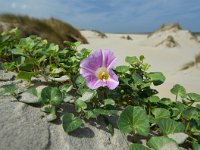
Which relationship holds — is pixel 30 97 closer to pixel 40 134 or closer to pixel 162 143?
pixel 40 134

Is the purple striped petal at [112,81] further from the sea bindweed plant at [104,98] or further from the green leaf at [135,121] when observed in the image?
the green leaf at [135,121]

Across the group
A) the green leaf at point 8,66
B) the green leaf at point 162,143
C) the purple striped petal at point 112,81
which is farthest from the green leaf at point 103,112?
the green leaf at point 8,66

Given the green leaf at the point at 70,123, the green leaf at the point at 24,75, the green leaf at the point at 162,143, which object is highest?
the green leaf at the point at 24,75

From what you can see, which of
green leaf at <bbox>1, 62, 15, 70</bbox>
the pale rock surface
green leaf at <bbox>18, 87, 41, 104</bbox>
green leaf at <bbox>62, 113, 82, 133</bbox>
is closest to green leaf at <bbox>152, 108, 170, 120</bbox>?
the pale rock surface

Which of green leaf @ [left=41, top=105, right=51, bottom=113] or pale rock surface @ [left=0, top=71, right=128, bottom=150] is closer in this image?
pale rock surface @ [left=0, top=71, right=128, bottom=150]

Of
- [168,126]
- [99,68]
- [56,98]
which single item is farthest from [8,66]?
[168,126]

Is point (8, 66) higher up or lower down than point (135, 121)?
higher up

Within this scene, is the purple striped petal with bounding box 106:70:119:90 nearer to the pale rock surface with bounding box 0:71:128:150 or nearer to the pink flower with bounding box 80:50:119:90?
the pink flower with bounding box 80:50:119:90
